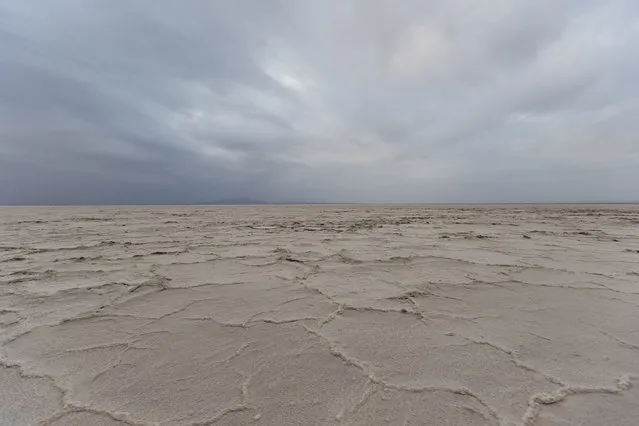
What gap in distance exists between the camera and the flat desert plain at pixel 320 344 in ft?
4.67

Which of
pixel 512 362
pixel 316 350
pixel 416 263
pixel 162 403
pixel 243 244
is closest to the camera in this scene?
pixel 162 403

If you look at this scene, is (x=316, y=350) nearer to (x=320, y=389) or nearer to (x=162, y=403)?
(x=320, y=389)

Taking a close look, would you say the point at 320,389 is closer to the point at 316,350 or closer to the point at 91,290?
the point at 316,350

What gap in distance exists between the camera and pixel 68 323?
2365 mm

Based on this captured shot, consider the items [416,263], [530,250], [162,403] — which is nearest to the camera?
[162,403]

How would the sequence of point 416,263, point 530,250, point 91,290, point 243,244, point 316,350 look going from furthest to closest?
point 243,244, point 530,250, point 416,263, point 91,290, point 316,350

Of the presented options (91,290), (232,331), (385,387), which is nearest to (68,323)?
(91,290)

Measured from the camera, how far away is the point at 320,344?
203 cm

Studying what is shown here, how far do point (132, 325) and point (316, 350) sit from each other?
155 centimetres

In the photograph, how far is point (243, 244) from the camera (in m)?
5.98

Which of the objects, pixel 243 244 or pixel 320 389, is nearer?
pixel 320 389

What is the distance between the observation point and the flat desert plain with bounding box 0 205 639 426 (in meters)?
1.42

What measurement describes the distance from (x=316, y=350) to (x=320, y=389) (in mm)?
384

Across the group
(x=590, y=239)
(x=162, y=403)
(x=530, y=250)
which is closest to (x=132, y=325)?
(x=162, y=403)
